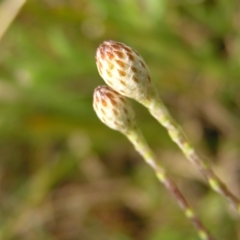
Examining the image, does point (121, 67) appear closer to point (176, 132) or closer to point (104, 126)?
point (176, 132)

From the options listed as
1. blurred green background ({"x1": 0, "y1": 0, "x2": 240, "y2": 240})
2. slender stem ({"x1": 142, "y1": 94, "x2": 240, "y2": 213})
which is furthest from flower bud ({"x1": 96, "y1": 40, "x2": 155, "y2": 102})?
blurred green background ({"x1": 0, "y1": 0, "x2": 240, "y2": 240})

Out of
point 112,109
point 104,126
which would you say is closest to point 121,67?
point 112,109

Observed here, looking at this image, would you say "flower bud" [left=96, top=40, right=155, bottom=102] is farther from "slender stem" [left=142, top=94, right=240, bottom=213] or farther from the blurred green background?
the blurred green background

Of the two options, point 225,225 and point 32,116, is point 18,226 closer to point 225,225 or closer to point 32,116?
point 32,116

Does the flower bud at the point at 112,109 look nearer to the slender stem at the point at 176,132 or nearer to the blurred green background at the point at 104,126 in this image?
the slender stem at the point at 176,132

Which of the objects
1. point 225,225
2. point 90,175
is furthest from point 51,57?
point 225,225

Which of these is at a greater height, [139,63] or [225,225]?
[139,63]
